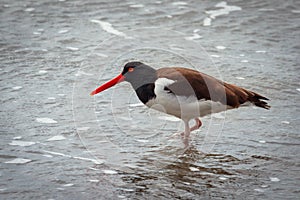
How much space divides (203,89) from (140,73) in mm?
600

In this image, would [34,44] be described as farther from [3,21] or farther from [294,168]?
[294,168]

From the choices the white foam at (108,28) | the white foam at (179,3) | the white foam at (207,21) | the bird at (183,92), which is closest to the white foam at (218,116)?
the bird at (183,92)

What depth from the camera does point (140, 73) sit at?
536 centimetres

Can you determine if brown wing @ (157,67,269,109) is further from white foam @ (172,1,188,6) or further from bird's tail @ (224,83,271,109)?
white foam @ (172,1,188,6)

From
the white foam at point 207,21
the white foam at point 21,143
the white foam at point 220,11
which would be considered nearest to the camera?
the white foam at point 21,143

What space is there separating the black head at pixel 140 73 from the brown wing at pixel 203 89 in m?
0.07

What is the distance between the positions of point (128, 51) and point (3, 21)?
2030mm

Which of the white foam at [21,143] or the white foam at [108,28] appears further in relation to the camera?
the white foam at [108,28]

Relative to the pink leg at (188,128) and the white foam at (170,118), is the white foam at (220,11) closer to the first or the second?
the white foam at (170,118)


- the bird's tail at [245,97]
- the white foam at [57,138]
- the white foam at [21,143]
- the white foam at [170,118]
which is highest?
the bird's tail at [245,97]

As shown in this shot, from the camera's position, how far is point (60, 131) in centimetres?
550

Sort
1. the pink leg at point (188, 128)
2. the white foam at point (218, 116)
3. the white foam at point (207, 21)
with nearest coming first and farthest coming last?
the pink leg at point (188, 128)
the white foam at point (218, 116)
the white foam at point (207, 21)

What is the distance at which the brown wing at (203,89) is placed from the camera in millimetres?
5234

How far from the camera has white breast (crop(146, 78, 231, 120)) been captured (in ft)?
17.0
